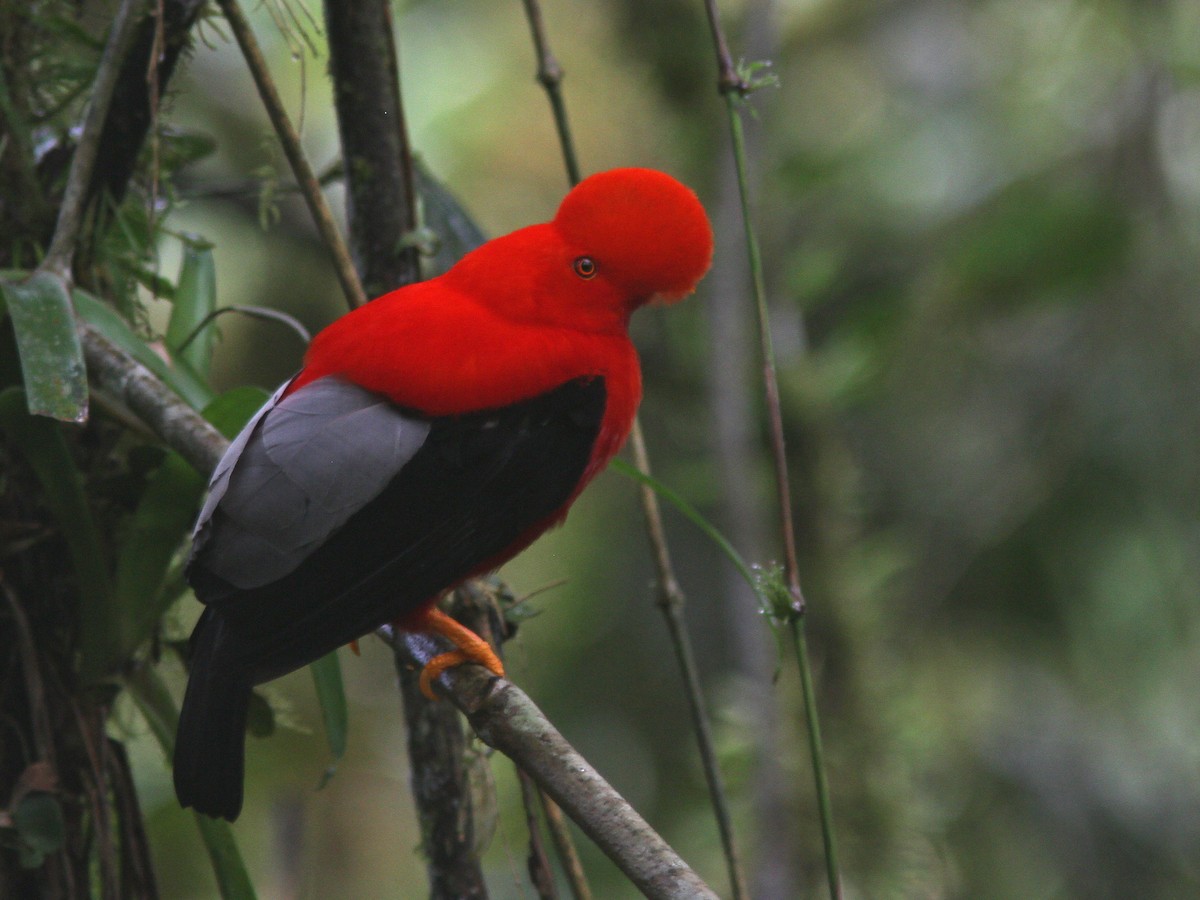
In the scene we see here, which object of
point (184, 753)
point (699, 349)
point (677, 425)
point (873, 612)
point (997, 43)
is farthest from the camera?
point (997, 43)

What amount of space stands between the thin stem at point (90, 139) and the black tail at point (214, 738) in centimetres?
68

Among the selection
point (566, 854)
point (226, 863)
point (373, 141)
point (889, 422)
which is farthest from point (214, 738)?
point (889, 422)

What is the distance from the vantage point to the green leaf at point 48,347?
1.56 m

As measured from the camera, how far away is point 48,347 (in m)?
1.63

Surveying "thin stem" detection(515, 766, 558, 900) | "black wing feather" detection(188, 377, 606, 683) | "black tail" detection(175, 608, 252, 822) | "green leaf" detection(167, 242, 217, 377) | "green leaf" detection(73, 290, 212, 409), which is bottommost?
"thin stem" detection(515, 766, 558, 900)

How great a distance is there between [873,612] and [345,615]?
1991 millimetres

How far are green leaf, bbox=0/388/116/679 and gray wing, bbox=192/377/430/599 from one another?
352 millimetres

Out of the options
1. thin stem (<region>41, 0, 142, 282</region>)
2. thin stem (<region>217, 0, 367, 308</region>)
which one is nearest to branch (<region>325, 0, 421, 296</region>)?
thin stem (<region>217, 0, 367, 308</region>)

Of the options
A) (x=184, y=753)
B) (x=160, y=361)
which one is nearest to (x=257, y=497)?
(x=184, y=753)

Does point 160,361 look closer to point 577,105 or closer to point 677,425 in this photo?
point 677,425

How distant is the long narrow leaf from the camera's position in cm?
181

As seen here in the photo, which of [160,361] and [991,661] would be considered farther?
[991,661]

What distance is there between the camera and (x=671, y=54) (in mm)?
3639

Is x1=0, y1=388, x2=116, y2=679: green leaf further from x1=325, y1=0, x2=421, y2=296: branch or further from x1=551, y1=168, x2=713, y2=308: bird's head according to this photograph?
x1=551, y1=168, x2=713, y2=308: bird's head
